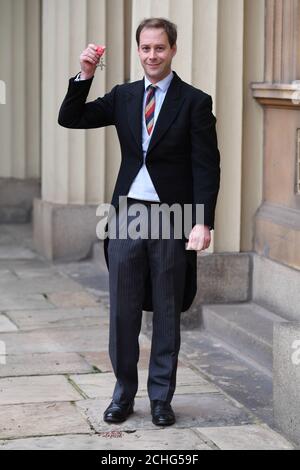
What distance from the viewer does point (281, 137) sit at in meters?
7.38

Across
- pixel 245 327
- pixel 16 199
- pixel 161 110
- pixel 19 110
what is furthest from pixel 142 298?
pixel 19 110

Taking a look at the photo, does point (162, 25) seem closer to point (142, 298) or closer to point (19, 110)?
point (142, 298)

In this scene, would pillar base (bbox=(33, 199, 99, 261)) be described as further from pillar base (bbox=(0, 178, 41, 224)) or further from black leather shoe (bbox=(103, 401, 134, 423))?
black leather shoe (bbox=(103, 401, 134, 423))

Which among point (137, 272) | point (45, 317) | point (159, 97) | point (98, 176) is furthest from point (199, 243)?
point (98, 176)

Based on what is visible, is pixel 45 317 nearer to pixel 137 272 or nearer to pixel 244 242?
pixel 244 242

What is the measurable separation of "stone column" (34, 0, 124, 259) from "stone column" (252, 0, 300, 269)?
274 centimetres

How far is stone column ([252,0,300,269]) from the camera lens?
7172 mm

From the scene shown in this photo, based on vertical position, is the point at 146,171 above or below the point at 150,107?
below

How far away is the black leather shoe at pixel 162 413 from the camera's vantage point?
5430 millimetres

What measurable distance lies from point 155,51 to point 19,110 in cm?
720

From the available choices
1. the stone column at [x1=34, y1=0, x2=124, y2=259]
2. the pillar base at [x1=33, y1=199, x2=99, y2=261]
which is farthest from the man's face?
the pillar base at [x1=33, y1=199, x2=99, y2=261]

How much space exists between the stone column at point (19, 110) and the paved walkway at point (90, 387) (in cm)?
308

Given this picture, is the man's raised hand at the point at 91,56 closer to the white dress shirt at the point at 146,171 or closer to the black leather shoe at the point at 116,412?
the white dress shirt at the point at 146,171

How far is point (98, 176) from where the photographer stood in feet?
33.3
